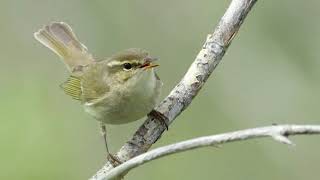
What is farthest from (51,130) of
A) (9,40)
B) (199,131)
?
(9,40)

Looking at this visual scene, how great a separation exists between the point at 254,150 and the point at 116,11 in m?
2.03

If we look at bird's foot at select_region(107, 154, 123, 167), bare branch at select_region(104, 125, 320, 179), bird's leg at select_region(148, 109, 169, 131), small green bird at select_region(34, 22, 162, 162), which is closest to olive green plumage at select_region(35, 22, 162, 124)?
small green bird at select_region(34, 22, 162, 162)

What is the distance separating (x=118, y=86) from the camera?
5039 mm

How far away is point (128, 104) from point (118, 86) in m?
0.23

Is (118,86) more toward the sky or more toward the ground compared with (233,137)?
more toward the ground

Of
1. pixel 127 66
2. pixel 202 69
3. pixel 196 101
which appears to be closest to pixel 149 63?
pixel 127 66

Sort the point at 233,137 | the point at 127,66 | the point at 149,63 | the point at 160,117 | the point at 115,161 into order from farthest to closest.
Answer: the point at 127,66 < the point at 149,63 < the point at 160,117 < the point at 115,161 < the point at 233,137

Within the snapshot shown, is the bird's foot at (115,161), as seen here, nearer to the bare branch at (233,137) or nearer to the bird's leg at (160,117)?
the bird's leg at (160,117)

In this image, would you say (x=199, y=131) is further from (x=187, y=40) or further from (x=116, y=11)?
(x=116, y=11)

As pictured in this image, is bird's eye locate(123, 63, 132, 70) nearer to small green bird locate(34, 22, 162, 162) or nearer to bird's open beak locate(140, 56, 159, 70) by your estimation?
small green bird locate(34, 22, 162, 162)

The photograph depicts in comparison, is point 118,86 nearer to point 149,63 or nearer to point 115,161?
point 149,63

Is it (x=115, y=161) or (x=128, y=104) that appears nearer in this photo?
(x=115, y=161)

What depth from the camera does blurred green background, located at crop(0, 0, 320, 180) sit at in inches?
232

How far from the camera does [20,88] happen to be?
20.4 feet
